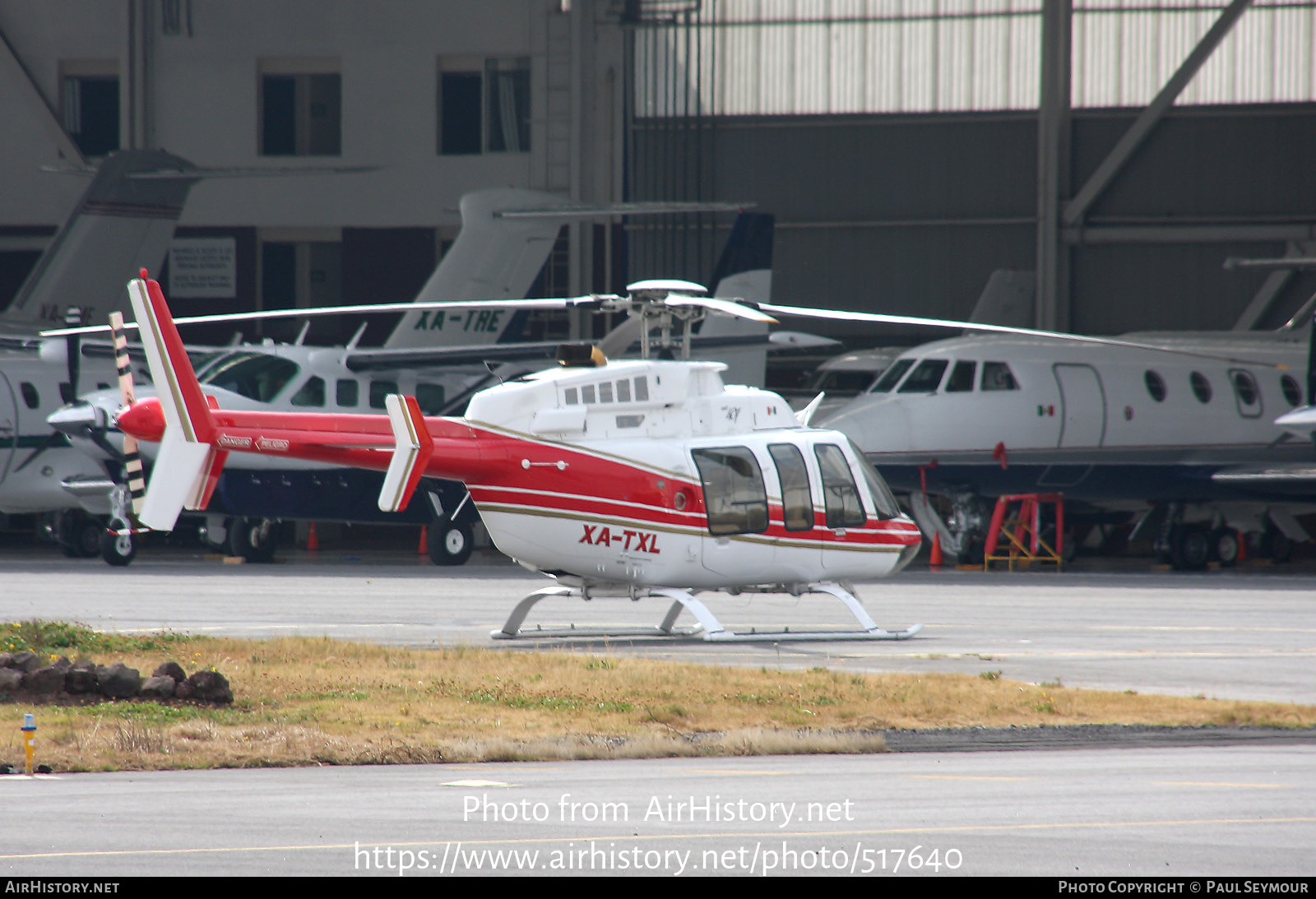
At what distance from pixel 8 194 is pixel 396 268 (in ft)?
28.5

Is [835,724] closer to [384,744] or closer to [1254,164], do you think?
[384,744]

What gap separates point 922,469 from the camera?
84.3 ft

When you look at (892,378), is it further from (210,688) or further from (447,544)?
(210,688)

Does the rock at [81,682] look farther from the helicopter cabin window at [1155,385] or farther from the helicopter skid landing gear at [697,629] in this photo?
the helicopter cabin window at [1155,385]

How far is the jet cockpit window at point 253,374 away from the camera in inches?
997

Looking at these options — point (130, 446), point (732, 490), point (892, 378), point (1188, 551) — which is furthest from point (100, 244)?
point (1188, 551)

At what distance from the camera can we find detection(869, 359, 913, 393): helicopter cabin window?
26438 millimetres

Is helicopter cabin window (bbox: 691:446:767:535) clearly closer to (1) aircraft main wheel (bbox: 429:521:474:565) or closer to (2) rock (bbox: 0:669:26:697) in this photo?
(2) rock (bbox: 0:669:26:697)

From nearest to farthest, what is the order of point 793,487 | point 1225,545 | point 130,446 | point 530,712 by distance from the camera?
point 530,712
point 130,446
point 793,487
point 1225,545

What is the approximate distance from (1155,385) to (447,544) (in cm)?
1187

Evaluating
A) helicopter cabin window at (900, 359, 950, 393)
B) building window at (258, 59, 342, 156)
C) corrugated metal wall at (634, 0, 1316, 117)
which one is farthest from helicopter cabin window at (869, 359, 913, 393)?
building window at (258, 59, 342, 156)

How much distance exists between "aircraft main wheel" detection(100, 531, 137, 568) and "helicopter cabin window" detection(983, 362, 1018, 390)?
13.5 meters

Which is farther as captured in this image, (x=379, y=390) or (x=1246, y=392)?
(x=1246, y=392)

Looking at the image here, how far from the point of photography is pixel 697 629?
1545 cm
